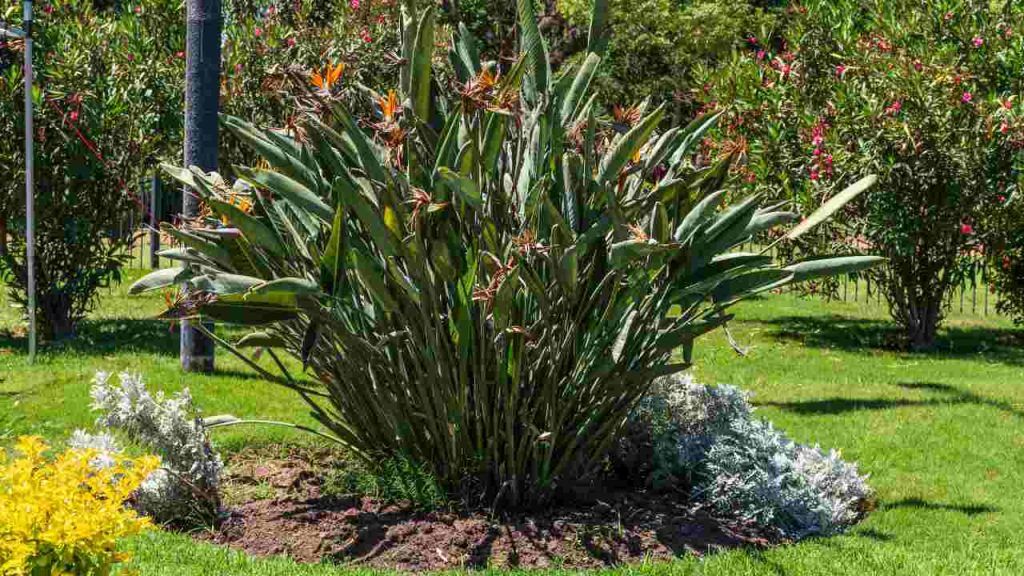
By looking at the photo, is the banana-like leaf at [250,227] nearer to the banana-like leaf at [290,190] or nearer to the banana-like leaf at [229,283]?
the banana-like leaf at [290,190]

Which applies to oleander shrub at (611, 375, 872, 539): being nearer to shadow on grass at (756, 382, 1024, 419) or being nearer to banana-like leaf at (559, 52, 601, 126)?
banana-like leaf at (559, 52, 601, 126)

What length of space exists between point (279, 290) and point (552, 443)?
55.7 inches

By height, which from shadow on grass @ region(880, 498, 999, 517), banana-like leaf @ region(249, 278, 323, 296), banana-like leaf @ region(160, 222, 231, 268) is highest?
banana-like leaf @ region(160, 222, 231, 268)

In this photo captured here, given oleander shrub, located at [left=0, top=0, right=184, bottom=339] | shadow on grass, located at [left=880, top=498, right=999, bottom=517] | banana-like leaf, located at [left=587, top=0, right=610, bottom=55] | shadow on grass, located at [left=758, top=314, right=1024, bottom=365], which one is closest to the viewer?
banana-like leaf, located at [left=587, top=0, right=610, bottom=55]

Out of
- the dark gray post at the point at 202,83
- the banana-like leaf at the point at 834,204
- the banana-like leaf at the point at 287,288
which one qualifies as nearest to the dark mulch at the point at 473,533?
the banana-like leaf at the point at 287,288

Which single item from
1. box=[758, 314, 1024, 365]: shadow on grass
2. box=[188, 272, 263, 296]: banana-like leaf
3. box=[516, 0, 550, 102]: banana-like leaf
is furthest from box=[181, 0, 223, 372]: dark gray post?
box=[758, 314, 1024, 365]: shadow on grass

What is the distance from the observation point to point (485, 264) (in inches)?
179

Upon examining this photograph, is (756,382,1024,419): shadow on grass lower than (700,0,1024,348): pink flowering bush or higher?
lower

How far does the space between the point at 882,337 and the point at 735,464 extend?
8103 mm

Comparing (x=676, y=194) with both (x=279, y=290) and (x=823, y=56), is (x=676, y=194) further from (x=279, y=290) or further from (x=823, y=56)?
(x=823, y=56)

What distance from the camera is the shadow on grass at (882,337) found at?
1186 cm

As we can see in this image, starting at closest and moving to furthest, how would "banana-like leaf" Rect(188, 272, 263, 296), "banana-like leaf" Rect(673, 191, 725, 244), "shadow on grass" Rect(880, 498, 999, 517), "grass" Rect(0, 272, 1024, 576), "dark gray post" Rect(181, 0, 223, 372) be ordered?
"banana-like leaf" Rect(188, 272, 263, 296) < "banana-like leaf" Rect(673, 191, 725, 244) < "grass" Rect(0, 272, 1024, 576) < "shadow on grass" Rect(880, 498, 999, 517) < "dark gray post" Rect(181, 0, 223, 372)

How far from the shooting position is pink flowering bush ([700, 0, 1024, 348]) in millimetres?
11094

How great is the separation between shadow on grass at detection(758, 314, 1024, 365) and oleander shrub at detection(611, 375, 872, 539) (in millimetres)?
6453
